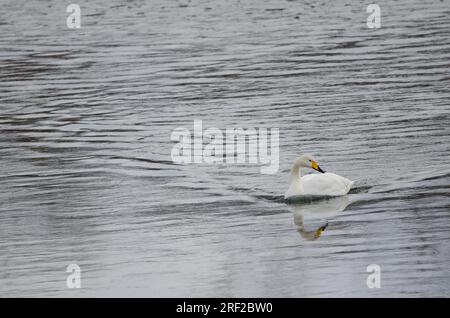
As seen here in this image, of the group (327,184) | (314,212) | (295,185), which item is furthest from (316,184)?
(314,212)

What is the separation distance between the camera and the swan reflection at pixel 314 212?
14677mm

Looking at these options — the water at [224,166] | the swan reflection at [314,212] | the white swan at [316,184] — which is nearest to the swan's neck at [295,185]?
the white swan at [316,184]

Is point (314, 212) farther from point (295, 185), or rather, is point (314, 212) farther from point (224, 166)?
point (224, 166)

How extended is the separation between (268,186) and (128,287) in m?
4.95

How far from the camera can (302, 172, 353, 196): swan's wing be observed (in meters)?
16.2

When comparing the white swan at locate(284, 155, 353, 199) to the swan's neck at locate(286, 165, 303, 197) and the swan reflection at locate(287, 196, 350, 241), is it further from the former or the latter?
the swan reflection at locate(287, 196, 350, 241)

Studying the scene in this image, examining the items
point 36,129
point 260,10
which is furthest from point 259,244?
point 260,10

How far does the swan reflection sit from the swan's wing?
118mm

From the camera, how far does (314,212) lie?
15.8 metres

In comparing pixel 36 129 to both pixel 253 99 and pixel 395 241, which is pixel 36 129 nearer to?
pixel 253 99

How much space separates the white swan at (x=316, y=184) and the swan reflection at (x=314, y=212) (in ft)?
0.34

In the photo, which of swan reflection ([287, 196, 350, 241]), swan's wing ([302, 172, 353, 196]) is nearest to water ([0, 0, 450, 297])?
swan reflection ([287, 196, 350, 241])

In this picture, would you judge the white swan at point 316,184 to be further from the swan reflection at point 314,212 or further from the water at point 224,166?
the water at point 224,166

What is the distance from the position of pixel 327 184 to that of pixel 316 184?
20cm
